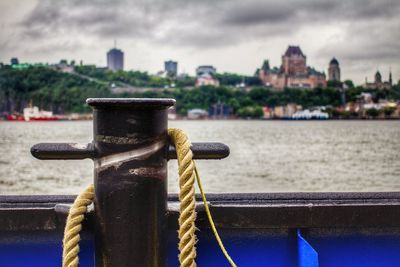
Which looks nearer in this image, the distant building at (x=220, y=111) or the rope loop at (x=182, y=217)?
the rope loop at (x=182, y=217)

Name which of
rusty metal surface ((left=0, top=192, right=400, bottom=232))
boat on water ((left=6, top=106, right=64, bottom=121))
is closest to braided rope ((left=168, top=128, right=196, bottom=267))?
rusty metal surface ((left=0, top=192, right=400, bottom=232))

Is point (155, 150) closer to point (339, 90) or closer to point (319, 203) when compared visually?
point (319, 203)

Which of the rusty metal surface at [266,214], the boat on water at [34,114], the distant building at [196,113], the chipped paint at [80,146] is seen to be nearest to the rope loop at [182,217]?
the chipped paint at [80,146]

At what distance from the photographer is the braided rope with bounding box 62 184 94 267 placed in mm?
1780

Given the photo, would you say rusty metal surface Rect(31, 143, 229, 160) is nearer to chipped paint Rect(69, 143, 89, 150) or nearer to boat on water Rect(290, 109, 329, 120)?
chipped paint Rect(69, 143, 89, 150)

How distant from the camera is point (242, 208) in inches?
86.1

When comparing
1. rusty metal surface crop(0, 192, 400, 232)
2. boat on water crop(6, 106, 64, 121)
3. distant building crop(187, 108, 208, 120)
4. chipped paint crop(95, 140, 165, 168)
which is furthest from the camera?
distant building crop(187, 108, 208, 120)

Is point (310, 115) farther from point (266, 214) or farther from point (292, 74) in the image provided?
point (266, 214)

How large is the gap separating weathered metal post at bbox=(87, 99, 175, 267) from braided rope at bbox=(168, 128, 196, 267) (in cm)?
7

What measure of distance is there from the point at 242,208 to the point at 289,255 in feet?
1.03

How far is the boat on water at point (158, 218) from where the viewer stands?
70.3 inches

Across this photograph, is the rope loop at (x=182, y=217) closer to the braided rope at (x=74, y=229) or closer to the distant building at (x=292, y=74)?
the braided rope at (x=74, y=229)

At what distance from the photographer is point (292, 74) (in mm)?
158625

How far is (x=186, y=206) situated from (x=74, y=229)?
35cm
